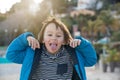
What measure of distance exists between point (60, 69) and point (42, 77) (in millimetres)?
103

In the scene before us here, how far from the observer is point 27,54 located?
1.99 m

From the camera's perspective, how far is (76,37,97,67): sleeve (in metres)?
2.03

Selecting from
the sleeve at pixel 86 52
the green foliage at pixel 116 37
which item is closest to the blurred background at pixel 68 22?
the green foliage at pixel 116 37

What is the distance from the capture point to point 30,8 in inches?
1257

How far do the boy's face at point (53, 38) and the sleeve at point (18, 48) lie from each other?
108mm

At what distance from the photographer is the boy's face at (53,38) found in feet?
6.43

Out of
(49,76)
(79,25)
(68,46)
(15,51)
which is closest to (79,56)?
(68,46)

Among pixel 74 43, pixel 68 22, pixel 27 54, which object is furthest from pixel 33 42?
pixel 68 22

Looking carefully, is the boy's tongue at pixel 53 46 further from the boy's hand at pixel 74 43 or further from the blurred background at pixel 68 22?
the blurred background at pixel 68 22

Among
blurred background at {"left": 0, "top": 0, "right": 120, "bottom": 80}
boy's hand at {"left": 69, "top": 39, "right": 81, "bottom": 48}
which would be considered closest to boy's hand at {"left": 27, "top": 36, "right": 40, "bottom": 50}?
boy's hand at {"left": 69, "top": 39, "right": 81, "bottom": 48}

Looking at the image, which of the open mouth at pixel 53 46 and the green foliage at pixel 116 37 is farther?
the green foliage at pixel 116 37

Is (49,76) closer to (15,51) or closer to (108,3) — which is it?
(15,51)

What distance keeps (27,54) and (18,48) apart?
6 cm

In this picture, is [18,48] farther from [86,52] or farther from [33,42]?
[86,52]
